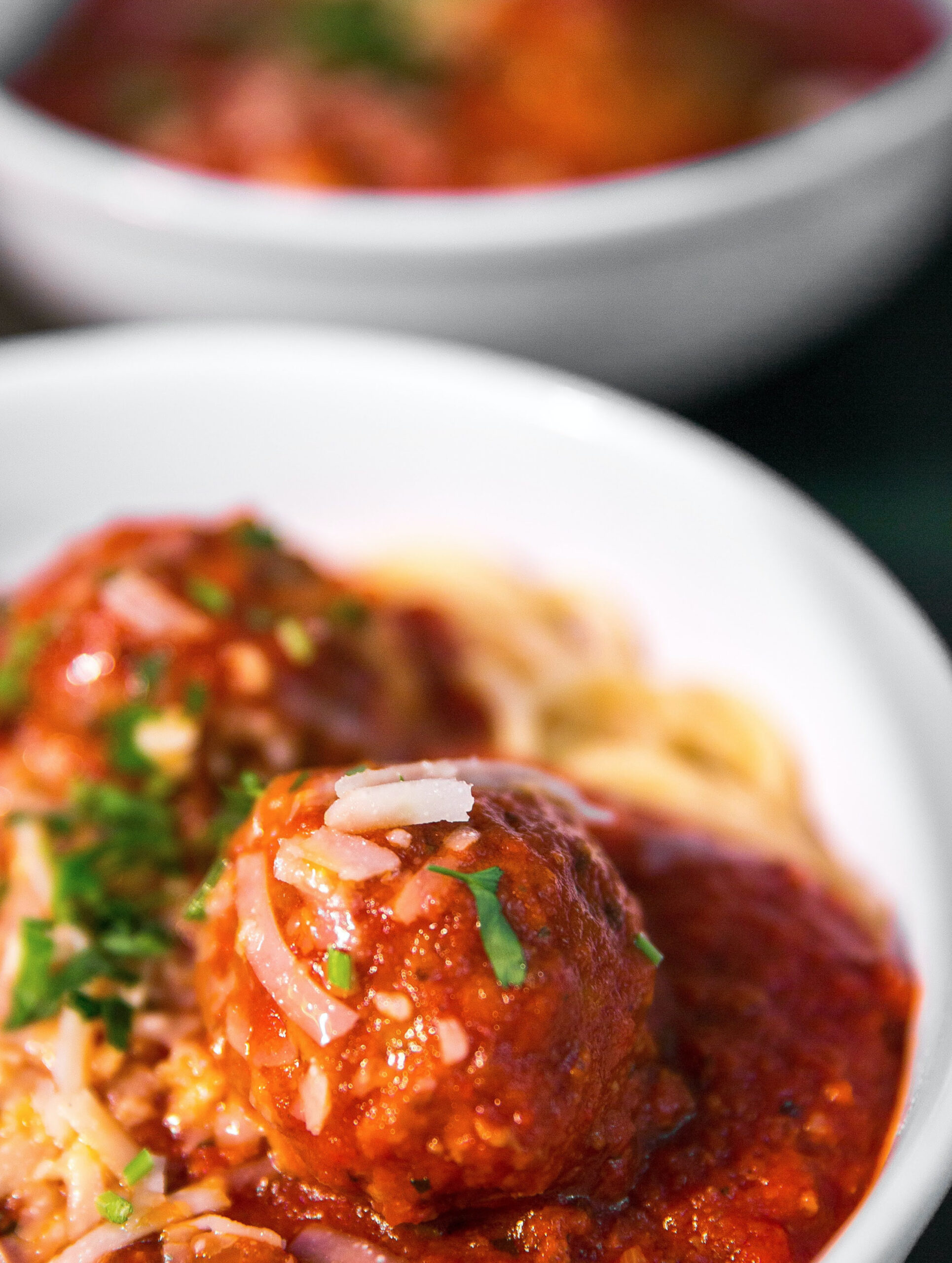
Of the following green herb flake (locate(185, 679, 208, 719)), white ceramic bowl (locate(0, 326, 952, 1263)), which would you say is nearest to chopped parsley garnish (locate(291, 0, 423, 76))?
white ceramic bowl (locate(0, 326, 952, 1263))

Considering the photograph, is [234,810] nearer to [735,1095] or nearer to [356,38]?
[735,1095]

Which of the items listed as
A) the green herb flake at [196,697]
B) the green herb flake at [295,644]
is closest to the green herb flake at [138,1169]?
the green herb flake at [196,697]

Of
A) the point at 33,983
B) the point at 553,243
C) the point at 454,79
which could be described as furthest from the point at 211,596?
the point at 454,79

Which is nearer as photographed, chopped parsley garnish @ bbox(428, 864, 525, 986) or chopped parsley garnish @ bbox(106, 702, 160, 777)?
chopped parsley garnish @ bbox(428, 864, 525, 986)

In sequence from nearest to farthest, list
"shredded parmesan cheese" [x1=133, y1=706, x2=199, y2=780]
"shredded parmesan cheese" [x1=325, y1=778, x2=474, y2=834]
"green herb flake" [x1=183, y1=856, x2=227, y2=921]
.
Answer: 1. "shredded parmesan cheese" [x1=325, y1=778, x2=474, y2=834]
2. "green herb flake" [x1=183, y1=856, x2=227, y2=921]
3. "shredded parmesan cheese" [x1=133, y1=706, x2=199, y2=780]

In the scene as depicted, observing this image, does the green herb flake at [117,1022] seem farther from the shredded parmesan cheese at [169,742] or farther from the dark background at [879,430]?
the dark background at [879,430]

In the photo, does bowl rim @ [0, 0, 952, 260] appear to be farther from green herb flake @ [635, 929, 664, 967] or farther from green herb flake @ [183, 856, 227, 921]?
green herb flake @ [635, 929, 664, 967]

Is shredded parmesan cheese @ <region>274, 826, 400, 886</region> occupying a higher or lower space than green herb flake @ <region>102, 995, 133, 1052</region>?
higher
